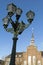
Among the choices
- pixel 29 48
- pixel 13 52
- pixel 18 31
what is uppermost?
pixel 29 48

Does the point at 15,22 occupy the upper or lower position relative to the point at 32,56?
lower

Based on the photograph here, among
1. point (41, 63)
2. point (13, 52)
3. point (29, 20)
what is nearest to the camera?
point (13, 52)

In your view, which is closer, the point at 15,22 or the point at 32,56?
the point at 15,22

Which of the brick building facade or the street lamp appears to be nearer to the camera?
the street lamp

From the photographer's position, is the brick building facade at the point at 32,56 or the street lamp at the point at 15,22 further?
the brick building facade at the point at 32,56

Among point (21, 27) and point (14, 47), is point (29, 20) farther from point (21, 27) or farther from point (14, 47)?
point (14, 47)

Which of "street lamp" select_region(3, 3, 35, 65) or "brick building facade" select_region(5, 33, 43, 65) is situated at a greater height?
"brick building facade" select_region(5, 33, 43, 65)

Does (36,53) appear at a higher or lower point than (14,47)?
higher

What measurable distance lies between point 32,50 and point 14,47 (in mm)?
55238

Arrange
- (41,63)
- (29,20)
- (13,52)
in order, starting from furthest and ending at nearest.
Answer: (41,63)
(29,20)
(13,52)

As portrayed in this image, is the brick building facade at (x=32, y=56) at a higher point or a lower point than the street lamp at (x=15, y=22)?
higher

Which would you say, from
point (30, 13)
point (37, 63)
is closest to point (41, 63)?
point (37, 63)

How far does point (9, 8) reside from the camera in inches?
412

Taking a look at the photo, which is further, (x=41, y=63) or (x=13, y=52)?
(x=41, y=63)
